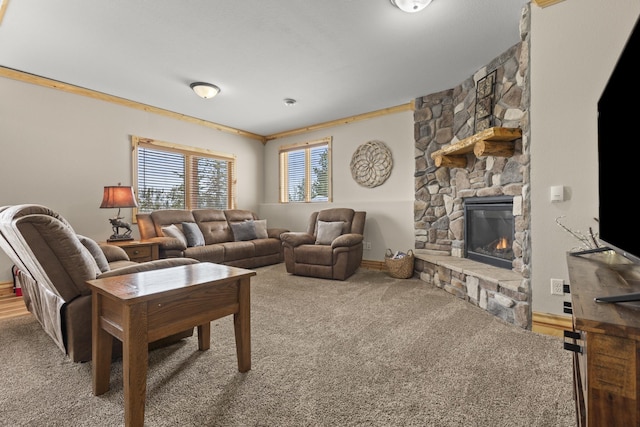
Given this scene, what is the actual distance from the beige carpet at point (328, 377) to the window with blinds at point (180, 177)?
93.1 inches

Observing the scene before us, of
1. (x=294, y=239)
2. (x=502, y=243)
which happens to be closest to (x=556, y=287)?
(x=502, y=243)

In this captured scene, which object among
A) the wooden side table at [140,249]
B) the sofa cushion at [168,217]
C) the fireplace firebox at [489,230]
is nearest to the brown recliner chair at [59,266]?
the wooden side table at [140,249]

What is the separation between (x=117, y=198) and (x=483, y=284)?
13.5 feet

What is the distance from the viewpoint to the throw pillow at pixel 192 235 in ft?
14.5

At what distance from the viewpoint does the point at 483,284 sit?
9.30 feet

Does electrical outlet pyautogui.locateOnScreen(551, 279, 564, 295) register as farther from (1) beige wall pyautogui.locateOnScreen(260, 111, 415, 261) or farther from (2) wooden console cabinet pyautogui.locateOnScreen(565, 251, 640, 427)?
(1) beige wall pyautogui.locateOnScreen(260, 111, 415, 261)

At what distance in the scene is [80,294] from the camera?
176 cm

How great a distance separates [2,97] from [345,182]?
4.44 meters

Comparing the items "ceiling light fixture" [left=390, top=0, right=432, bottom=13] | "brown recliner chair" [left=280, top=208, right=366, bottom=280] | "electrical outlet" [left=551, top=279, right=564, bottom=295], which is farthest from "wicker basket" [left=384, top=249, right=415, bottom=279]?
"ceiling light fixture" [left=390, top=0, right=432, bottom=13]

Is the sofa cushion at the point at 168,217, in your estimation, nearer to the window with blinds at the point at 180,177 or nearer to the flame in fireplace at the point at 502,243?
the window with blinds at the point at 180,177

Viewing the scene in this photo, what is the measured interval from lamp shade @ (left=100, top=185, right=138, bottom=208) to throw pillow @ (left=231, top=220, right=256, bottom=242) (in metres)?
1.66

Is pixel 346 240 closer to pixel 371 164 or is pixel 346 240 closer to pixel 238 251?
pixel 371 164

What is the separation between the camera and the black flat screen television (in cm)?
96

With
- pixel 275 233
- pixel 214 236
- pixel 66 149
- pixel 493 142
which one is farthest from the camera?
pixel 275 233
